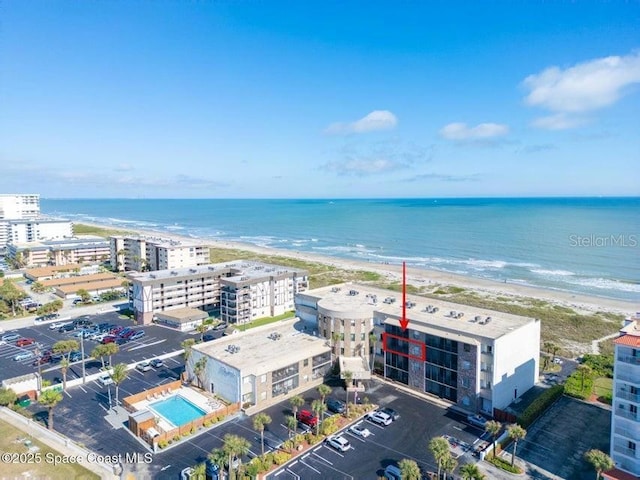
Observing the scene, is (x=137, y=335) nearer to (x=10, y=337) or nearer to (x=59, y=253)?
(x=10, y=337)

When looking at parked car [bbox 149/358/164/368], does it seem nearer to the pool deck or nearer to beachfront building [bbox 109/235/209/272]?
the pool deck

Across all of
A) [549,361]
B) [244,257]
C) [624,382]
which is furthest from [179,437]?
[244,257]

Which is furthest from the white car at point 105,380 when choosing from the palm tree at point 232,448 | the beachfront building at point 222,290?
the palm tree at point 232,448

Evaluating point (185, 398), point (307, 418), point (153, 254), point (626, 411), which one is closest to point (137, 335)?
point (185, 398)

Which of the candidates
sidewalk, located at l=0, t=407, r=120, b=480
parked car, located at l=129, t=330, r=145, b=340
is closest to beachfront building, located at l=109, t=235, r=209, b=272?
parked car, located at l=129, t=330, r=145, b=340

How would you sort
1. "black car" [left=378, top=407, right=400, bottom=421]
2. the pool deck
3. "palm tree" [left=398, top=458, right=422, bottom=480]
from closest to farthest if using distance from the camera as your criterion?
"palm tree" [left=398, top=458, right=422, bottom=480], "black car" [left=378, top=407, right=400, bottom=421], the pool deck

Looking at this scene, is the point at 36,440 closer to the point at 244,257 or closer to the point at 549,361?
the point at 549,361
